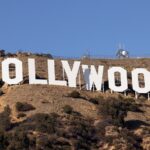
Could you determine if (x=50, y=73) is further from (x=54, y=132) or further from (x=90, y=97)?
(x=54, y=132)

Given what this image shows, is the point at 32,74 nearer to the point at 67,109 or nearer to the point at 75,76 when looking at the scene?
the point at 75,76

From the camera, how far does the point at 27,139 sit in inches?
3607

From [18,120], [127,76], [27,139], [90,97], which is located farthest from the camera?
[127,76]

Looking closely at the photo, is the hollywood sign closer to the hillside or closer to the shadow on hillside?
the hillside

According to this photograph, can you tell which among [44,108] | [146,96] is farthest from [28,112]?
[146,96]

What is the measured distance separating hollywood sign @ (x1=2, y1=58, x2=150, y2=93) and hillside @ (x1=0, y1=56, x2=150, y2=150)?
86cm

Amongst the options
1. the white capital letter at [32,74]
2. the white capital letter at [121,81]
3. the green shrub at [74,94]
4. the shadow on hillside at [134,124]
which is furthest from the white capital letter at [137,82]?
the shadow on hillside at [134,124]

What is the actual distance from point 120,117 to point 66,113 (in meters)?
5.65

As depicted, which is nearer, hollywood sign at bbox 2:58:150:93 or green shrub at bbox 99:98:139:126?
green shrub at bbox 99:98:139:126

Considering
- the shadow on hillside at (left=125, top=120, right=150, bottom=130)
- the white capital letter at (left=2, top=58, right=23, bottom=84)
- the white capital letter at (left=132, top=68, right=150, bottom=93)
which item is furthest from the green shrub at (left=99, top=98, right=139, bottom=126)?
the white capital letter at (left=2, top=58, right=23, bottom=84)

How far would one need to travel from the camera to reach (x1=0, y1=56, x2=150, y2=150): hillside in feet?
303

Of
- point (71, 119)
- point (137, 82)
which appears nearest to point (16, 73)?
point (71, 119)

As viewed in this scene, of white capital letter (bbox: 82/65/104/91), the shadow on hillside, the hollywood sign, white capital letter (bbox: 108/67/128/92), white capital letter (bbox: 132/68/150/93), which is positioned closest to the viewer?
the shadow on hillside

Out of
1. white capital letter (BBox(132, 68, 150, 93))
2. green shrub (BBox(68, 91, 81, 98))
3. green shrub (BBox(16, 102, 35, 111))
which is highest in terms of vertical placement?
white capital letter (BBox(132, 68, 150, 93))
